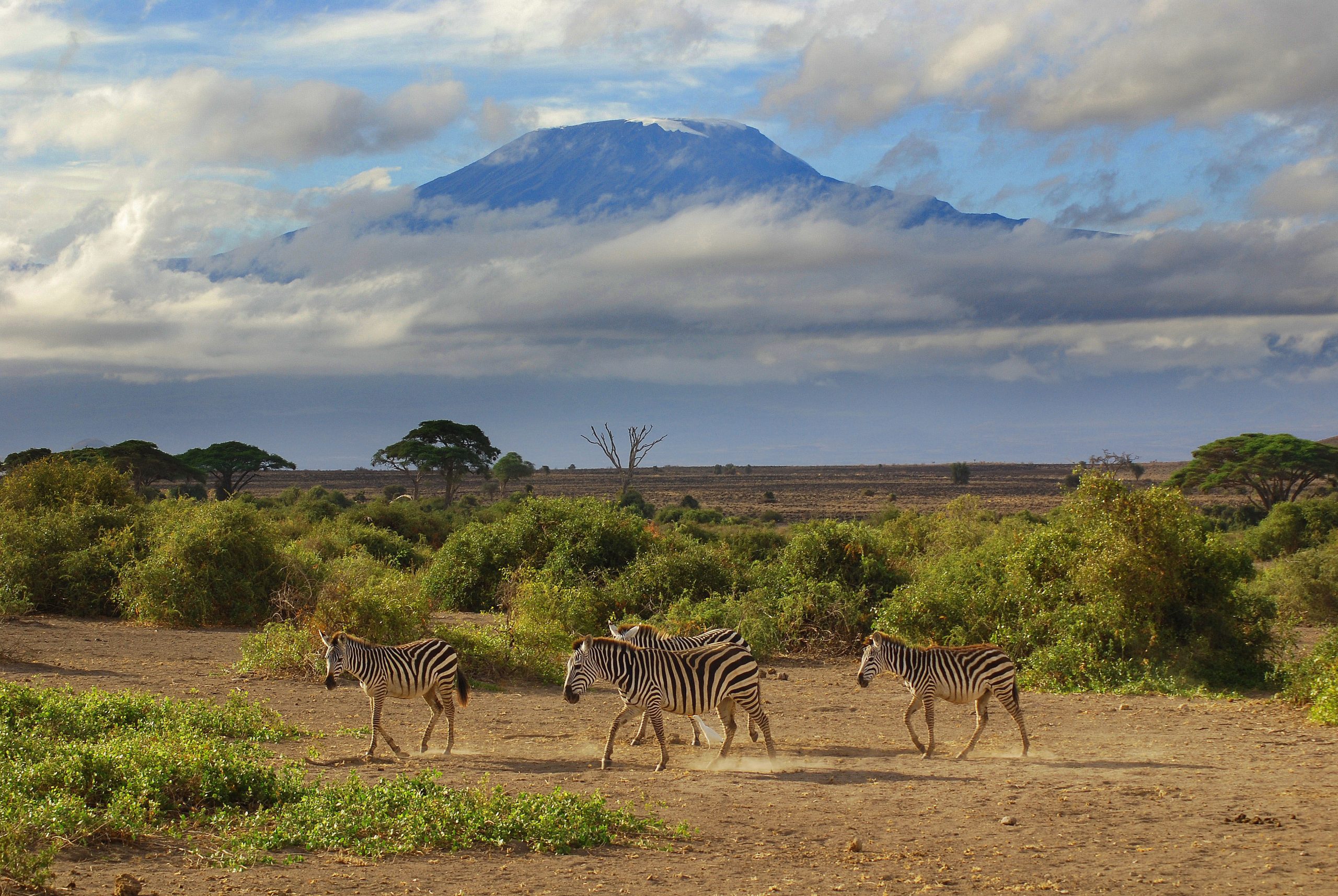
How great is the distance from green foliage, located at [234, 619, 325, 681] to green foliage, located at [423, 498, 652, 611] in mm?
8041

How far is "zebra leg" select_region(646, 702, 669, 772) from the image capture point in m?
10.6

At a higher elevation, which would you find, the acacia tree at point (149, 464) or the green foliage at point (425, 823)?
the acacia tree at point (149, 464)

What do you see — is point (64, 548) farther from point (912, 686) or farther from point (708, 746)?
point (912, 686)

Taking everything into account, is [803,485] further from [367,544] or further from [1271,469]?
[367,544]

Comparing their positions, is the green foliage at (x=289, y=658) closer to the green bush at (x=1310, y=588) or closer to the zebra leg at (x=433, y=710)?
the zebra leg at (x=433, y=710)

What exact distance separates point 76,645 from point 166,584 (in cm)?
369

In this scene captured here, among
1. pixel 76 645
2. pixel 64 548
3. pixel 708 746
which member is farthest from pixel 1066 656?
pixel 64 548

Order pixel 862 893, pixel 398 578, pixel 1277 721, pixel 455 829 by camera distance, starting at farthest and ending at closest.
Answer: pixel 398 578 < pixel 1277 721 < pixel 455 829 < pixel 862 893

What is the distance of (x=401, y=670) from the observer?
1121 cm

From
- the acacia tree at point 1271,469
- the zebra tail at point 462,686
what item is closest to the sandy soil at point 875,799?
the zebra tail at point 462,686

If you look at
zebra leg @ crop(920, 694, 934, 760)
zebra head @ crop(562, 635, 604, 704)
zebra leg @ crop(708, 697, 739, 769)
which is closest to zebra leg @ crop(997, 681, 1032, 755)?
zebra leg @ crop(920, 694, 934, 760)

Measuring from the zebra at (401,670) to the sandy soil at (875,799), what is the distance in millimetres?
638

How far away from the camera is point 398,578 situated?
19.6m

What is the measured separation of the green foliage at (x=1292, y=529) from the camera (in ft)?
110
